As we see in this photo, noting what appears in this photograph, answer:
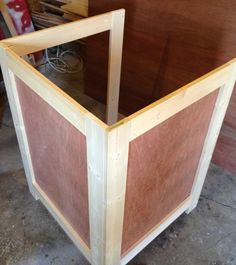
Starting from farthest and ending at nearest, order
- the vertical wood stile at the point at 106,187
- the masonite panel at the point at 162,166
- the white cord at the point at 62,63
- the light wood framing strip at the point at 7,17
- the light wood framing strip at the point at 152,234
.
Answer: the white cord at the point at 62,63, the light wood framing strip at the point at 7,17, the light wood framing strip at the point at 152,234, the masonite panel at the point at 162,166, the vertical wood stile at the point at 106,187

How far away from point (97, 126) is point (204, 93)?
0.36 m

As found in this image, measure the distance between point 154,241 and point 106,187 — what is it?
605 millimetres

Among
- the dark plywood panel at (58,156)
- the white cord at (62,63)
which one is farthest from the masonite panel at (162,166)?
the white cord at (62,63)

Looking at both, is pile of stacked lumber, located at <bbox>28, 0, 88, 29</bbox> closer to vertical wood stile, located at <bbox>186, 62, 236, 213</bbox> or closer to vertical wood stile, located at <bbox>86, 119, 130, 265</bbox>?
vertical wood stile, located at <bbox>186, 62, 236, 213</bbox>

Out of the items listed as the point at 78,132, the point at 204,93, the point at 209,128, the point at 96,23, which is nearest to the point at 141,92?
the point at 96,23

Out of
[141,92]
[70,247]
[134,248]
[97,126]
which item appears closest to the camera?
[97,126]

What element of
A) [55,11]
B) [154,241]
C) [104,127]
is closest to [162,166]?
[104,127]

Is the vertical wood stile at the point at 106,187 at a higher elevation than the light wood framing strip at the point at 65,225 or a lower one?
higher

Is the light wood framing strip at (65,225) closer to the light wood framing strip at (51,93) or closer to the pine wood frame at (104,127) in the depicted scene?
the pine wood frame at (104,127)

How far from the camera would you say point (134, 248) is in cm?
102

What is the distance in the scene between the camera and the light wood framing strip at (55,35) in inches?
36.0

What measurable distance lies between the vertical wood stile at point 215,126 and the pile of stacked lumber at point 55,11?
1391mm

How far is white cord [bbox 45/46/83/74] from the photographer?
231 centimetres

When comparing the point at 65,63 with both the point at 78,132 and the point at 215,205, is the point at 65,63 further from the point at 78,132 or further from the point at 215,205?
the point at 78,132
